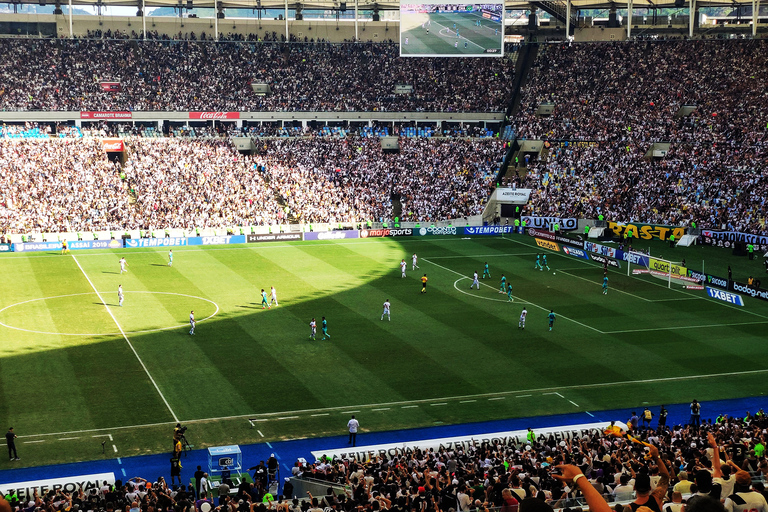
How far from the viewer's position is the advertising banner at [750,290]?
172ft

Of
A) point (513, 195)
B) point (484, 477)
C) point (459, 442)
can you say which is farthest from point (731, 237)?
point (484, 477)

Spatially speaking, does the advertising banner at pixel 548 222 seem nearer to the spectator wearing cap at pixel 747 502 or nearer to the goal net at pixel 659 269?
the goal net at pixel 659 269

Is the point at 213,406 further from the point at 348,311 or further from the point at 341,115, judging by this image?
the point at 341,115

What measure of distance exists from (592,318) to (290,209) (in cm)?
3709

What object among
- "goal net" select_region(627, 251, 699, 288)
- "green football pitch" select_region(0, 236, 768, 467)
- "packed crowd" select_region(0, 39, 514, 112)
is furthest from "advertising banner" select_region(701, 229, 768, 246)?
"packed crowd" select_region(0, 39, 514, 112)

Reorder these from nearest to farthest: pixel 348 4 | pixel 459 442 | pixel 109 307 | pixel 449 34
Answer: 1. pixel 459 442
2. pixel 109 307
3. pixel 449 34
4. pixel 348 4

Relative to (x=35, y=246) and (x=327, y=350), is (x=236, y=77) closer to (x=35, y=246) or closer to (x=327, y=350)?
(x=35, y=246)

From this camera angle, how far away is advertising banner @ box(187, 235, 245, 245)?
7156 cm

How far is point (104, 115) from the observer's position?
8694 centimetres

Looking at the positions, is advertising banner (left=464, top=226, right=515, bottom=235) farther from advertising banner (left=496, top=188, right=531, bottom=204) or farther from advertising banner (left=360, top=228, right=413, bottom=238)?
advertising banner (left=360, top=228, right=413, bottom=238)

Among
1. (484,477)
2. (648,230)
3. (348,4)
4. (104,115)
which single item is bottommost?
(484,477)

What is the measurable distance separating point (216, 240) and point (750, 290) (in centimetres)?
4171

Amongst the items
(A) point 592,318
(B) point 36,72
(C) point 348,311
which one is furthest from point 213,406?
(B) point 36,72

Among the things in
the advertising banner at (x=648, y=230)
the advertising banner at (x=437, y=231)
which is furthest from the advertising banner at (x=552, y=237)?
the advertising banner at (x=437, y=231)
